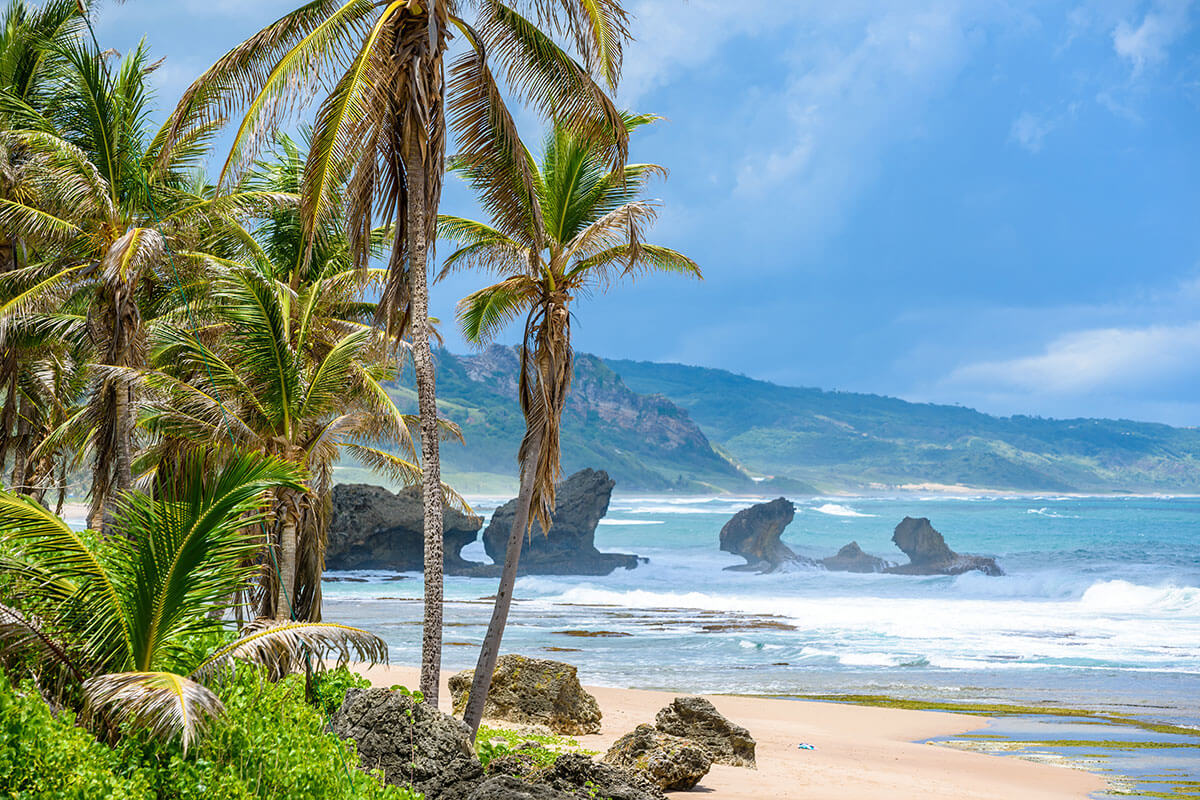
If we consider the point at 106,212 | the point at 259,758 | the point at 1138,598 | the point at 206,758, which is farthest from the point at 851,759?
the point at 1138,598

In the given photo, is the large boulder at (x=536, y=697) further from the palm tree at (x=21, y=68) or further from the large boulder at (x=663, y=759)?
the palm tree at (x=21, y=68)

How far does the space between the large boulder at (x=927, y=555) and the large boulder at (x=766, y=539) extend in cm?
578

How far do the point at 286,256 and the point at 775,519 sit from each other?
139 feet

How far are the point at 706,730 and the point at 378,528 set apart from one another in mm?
34635

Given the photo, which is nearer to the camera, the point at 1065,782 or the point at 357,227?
the point at 357,227

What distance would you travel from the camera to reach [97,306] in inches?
511

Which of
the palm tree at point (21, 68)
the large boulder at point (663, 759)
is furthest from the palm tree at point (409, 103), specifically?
the palm tree at point (21, 68)

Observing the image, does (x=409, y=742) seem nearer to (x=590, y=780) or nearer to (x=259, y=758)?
(x=590, y=780)

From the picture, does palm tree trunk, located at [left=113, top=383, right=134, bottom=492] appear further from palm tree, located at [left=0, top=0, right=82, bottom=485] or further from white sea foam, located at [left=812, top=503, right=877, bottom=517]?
white sea foam, located at [left=812, top=503, right=877, bottom=517]

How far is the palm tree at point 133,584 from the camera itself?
19.2 ft

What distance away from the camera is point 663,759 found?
10.7 m

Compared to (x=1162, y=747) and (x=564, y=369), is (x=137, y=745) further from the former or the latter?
(x=1162, y=747)

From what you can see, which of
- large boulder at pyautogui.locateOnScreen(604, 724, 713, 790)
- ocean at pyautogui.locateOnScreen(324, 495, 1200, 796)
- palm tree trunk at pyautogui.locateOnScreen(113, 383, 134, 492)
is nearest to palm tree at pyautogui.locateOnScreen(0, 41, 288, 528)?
palm tree trunk at pyautogui.locateOnScreen(113, 383, 134, 492)

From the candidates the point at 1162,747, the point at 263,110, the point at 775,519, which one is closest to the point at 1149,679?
the point at 1162,747
